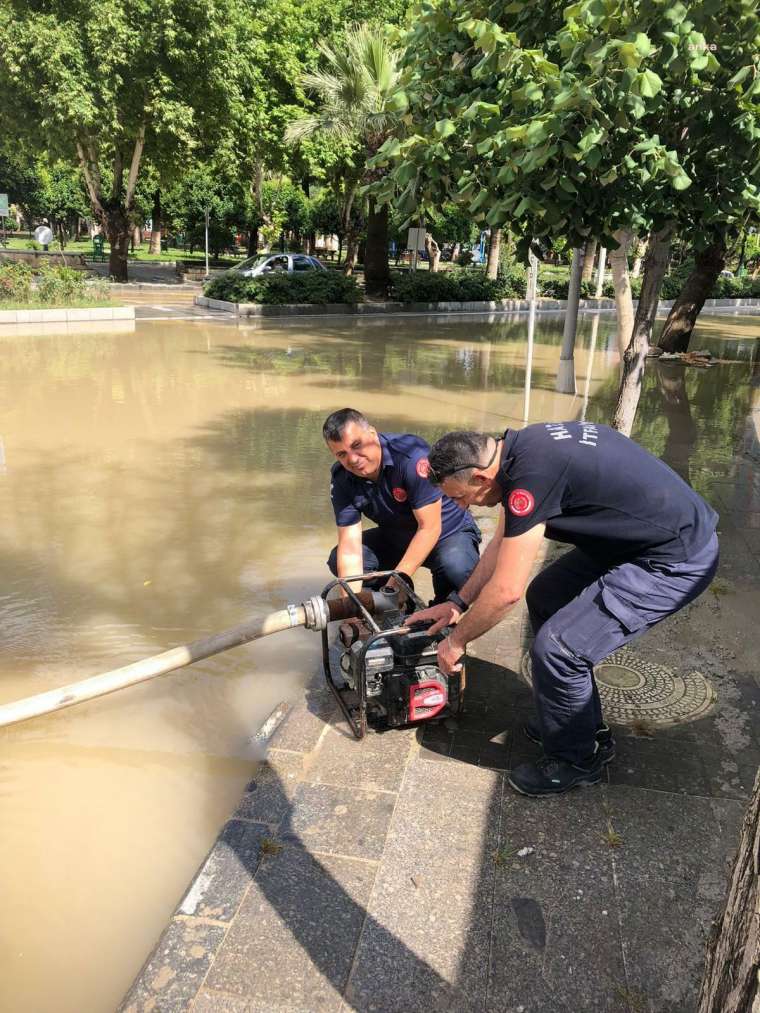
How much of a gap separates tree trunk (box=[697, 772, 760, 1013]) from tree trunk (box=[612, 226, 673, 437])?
208 inches

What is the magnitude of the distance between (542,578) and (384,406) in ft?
25.6

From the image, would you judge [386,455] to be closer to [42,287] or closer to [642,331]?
[642,331]

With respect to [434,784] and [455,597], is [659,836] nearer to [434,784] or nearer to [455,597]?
[434,784]

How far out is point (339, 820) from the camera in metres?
2.88

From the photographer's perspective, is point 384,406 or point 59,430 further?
point 384,406

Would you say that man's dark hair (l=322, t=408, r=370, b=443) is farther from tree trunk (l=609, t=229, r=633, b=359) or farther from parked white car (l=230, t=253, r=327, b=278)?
parked white car (l=230, t=253, r=327, b=278)

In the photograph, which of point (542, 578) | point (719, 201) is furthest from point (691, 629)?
point (719, 201)

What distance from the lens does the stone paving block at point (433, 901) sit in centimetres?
223

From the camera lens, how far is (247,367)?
1345cm

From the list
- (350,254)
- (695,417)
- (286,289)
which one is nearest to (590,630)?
(695,417)

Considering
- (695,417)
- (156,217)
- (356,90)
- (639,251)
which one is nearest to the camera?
(695,417)

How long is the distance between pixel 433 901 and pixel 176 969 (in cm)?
Result: 80

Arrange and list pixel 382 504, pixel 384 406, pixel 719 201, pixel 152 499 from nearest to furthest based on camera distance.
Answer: pixel 382 504, pixel 719 201, pixel 152 499, pixel 384 406

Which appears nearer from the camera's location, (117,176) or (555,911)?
(555,911)
